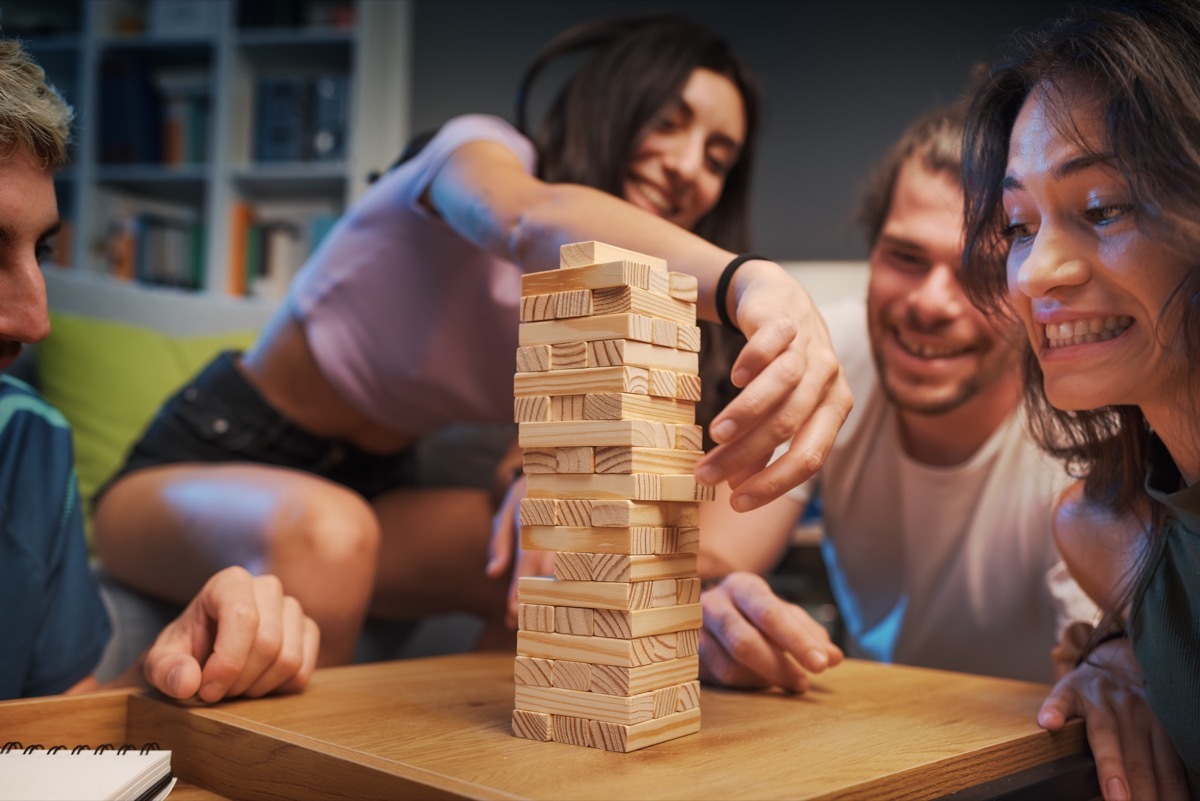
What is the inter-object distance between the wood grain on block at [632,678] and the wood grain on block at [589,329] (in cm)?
27

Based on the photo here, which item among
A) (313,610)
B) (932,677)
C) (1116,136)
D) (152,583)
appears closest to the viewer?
(1116,136)

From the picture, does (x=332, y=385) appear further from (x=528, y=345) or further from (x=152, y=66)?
(x=152, y=66)

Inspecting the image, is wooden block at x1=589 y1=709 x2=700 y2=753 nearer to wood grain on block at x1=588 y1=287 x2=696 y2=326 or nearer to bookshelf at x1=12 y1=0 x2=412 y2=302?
wood grain on block at x1=588 y1=287 x2=696 y2=326

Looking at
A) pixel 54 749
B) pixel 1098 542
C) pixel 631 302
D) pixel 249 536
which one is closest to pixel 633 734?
pixel 631 302

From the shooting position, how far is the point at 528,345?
945 millimetres

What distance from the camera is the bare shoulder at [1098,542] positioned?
115cm

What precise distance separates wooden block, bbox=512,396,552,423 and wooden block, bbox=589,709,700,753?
10.2 inches

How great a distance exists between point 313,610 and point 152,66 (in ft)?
12.3

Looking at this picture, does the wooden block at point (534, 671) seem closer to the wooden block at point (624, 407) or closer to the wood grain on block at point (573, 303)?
the wooden block at point (624, 407)

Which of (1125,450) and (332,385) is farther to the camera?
(332,385)

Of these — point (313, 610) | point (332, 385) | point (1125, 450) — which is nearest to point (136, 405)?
point (332, 385)

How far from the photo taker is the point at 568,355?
0.92 metres

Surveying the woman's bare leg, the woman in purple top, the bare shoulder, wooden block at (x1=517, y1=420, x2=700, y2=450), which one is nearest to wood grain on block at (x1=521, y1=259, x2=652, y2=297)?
wooden block at (x1=517, y1=420, x2=700, y2=450)

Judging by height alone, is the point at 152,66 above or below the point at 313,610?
above
